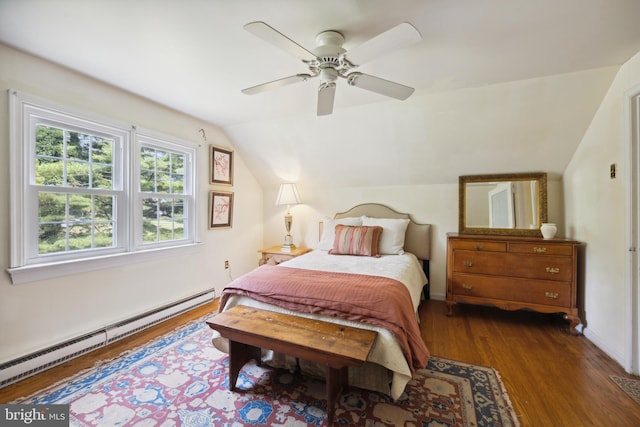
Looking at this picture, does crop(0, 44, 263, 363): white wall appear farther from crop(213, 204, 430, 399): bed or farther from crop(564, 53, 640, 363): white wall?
crop(564, 53, 640, 363): white wall

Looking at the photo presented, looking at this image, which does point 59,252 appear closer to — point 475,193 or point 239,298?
point 239,298

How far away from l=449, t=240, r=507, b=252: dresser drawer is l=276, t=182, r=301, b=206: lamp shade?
2071 millimetres

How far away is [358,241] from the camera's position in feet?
10.1

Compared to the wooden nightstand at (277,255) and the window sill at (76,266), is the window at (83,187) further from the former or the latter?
the wooden nightstand at (277,255)

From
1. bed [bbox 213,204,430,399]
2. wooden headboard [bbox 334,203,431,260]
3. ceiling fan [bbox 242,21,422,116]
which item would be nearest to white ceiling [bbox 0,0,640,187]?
ceiling fan [bbox 242,21,422,116]

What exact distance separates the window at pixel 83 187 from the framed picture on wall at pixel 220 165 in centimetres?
41

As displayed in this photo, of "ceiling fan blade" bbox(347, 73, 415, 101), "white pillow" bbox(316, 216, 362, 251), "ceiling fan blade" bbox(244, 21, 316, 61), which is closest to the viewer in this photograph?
"ceiling fan blade" bbox(244, 21, 316, 61)

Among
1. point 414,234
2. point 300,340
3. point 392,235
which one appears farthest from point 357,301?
point 414,234

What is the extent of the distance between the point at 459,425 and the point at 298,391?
93cm

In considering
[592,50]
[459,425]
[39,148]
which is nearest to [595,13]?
[592,50]

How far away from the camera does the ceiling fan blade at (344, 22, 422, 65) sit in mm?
1260

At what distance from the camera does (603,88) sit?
2.20m

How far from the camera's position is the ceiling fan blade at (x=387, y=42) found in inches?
49.6

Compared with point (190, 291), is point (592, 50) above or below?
above
